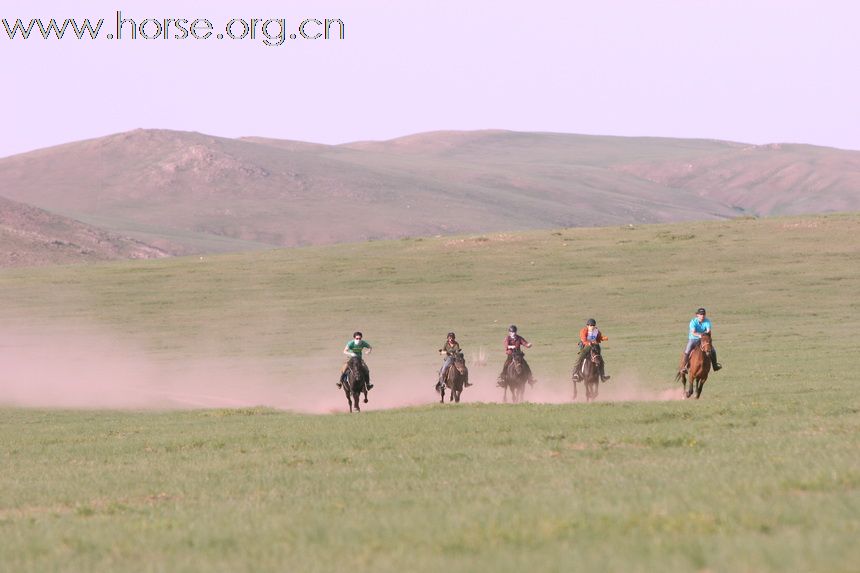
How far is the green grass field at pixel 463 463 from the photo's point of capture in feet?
35.6

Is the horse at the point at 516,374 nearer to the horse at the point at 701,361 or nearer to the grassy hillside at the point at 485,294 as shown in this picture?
the horse at the point at 701,361

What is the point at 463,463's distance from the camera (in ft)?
60.5

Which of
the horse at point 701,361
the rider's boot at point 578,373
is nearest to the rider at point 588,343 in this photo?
the rider's boot at point 578,373

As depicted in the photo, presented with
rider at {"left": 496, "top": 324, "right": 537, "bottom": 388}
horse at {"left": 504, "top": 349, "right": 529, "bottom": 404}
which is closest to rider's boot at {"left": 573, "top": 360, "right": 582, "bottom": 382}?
rider at {"left": 496, "top": 324, "right": 537, "bottom": 388}

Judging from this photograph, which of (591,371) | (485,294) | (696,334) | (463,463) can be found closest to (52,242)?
(485,294)

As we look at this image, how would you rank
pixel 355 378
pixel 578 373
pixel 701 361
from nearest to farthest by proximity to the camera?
pixel 701 361, pixel 355 378, pixel 578 373

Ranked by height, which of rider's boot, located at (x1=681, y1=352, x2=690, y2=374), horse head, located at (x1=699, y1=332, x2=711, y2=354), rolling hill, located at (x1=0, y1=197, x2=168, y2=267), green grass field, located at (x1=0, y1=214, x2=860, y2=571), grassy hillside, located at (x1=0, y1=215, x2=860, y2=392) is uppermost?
rolling hill, located at (x1=0, y1=197, x2=168, y2=267)

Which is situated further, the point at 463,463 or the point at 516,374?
the point at 516,374

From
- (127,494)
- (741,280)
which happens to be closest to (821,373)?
(127,494)

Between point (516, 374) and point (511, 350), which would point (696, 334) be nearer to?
point (516, 374)

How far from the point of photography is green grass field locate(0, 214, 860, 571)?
10.8 meters

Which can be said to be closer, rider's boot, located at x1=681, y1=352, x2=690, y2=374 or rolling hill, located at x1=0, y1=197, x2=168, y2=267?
rider's boot, located at x1=681, y1=352, x2=690, y2=374

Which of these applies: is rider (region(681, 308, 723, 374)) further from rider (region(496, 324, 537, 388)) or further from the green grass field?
rider (region(496, 324, 537, 388))

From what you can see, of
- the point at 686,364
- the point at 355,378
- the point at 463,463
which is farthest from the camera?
the point at 355,378
